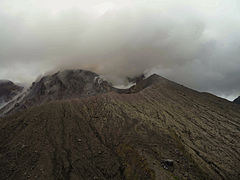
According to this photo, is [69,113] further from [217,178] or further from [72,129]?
[217,178]

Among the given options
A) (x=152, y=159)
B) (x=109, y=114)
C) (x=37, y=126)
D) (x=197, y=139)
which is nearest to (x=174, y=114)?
(x=197, y=139)

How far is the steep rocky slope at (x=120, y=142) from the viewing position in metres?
103

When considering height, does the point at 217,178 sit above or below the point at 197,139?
below

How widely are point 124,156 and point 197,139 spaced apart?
5781 centimetres

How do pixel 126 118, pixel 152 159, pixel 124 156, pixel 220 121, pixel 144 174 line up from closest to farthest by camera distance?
pixel 144 174 → pixel 152 159 → pixel 124 156 → pixel 126 118 → pixel 220 121

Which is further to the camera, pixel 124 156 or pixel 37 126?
pixel 37 126

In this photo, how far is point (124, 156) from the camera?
11575cm

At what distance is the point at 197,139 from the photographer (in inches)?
5536

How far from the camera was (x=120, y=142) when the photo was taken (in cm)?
12925

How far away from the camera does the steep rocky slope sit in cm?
10256

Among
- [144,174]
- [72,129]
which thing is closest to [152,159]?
[144,174]

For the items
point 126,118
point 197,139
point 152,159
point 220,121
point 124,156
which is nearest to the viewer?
point 152,159

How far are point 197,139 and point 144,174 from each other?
60644 mm

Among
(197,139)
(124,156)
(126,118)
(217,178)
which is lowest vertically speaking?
(217,178)
